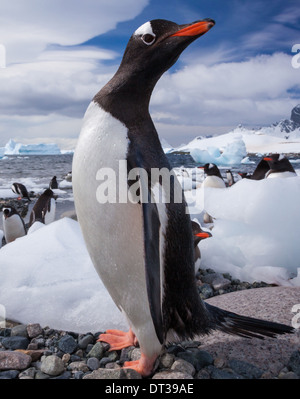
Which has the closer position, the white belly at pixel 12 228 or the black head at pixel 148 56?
the black head at pixel 148 56

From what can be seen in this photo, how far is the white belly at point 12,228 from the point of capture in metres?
5.66

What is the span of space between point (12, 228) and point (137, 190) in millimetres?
4787

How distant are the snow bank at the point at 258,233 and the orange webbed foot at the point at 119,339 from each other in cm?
158

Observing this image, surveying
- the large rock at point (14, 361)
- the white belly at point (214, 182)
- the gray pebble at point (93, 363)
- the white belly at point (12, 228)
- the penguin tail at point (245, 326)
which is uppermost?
the white belly at point (214, 182)

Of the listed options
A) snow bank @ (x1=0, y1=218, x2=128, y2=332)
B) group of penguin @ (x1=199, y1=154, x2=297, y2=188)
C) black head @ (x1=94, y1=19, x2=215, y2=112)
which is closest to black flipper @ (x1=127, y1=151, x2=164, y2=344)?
black head @ (x1=94, y1=19, x2=215, y2=112)

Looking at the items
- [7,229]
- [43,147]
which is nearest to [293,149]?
[43,147]

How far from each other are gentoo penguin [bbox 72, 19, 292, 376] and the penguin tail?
9.0 inches

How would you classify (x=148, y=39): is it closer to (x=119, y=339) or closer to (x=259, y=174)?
(x=119, y=339)

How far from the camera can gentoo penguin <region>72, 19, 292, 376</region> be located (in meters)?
1.40

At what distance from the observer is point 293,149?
61281 millimetres

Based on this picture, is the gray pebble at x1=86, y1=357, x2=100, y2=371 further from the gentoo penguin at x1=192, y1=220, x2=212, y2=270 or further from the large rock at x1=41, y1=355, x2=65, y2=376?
the gentoo penguin at x1=192, y1=220, x2=212, y2=270

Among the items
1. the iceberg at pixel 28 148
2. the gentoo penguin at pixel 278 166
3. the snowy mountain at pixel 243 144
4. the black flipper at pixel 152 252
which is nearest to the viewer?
the black flipper at pixel 152 252

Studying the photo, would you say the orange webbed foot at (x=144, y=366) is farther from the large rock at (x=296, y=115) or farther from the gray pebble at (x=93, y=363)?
the large rock at (x=296, y=115)

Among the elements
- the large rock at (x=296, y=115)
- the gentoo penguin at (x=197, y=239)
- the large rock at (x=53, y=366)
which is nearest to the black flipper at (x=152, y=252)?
the large rock at (x=53, y=366)
